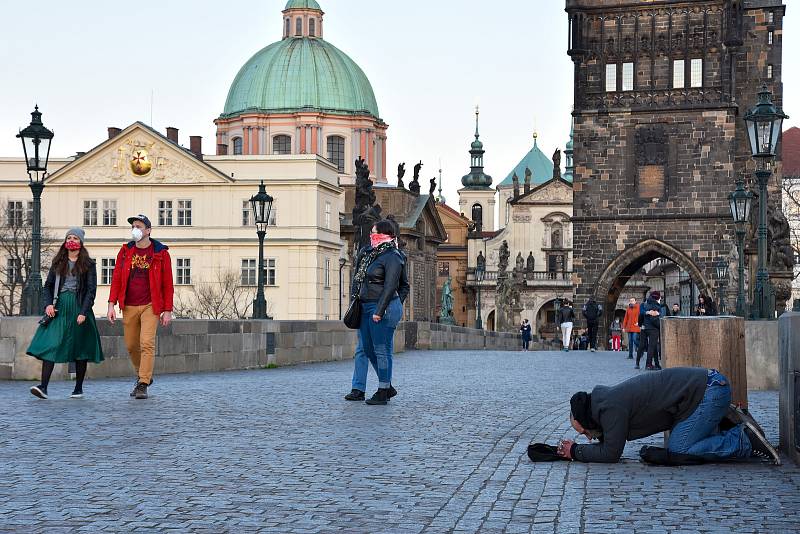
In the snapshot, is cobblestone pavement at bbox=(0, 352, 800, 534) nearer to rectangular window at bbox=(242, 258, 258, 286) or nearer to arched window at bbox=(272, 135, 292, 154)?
rectangular window at bbox=(242, 258, 258, 286)

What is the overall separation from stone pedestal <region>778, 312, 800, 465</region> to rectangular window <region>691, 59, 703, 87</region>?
160 ft

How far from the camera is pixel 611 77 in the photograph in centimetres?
5791

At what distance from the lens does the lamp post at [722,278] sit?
53969 millimetres

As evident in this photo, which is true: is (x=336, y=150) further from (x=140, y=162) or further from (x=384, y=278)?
(x=384, y=278)

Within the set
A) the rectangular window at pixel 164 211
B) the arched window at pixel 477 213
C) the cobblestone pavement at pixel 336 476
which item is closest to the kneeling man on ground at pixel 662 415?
the cobblestone pavement at pixel 336 476

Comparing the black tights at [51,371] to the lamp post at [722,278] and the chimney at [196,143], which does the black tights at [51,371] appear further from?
the chimney at [196,143]

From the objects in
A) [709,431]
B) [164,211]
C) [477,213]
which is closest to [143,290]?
[709,431]

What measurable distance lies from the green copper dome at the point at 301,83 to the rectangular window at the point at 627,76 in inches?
1403

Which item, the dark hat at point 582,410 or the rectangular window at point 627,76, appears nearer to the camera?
the dark hat at point 582,410

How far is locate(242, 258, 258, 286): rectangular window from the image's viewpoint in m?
73.4

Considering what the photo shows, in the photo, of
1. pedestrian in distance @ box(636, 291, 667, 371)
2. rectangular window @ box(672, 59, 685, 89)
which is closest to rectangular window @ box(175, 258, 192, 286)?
rectangular window @ box(672, 59, 685, 89)

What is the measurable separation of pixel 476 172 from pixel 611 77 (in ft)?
307

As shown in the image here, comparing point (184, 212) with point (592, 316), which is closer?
point (592, 316)

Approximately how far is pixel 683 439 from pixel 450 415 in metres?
3.75
